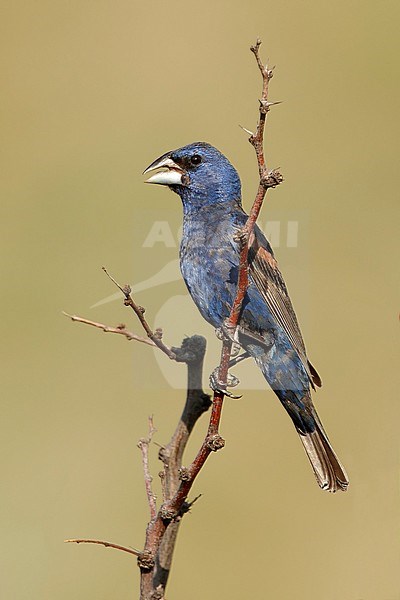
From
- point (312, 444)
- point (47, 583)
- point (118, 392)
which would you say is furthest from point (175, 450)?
point (118, 392)

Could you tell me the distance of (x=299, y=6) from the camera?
432cm

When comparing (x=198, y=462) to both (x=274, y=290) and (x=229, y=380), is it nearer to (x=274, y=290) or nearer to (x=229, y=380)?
(x=229, y=380)

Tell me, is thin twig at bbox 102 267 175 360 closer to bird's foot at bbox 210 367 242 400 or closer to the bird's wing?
bird's foot at bbox 210 367 242 400

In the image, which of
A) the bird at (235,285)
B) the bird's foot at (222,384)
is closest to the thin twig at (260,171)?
the bird's foot at (222,384)

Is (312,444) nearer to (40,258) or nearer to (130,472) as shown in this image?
(130,472)

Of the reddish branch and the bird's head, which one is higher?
the bird's head

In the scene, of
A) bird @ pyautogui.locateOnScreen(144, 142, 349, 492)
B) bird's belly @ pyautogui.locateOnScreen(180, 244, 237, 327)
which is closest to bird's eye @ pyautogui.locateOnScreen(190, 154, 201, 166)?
bird @ pyautogui.locateOnScreen(144, 142, 349, 492)

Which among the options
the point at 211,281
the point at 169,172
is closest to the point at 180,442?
the point at 211,281

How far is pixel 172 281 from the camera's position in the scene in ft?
7.80

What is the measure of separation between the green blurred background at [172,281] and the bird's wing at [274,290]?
4.6 inches

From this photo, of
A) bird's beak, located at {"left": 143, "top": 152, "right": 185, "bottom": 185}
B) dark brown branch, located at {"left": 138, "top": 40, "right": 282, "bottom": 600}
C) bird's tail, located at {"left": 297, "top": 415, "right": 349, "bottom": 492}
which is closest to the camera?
dark brown branch, located at {"left": 138, "top": 40, "right": 282, "bottom": 600}

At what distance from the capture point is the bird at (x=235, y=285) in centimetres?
204

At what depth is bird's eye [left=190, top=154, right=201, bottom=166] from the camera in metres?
2.17

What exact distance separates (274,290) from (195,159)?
0.37m
